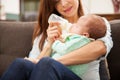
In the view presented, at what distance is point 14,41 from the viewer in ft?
6.41

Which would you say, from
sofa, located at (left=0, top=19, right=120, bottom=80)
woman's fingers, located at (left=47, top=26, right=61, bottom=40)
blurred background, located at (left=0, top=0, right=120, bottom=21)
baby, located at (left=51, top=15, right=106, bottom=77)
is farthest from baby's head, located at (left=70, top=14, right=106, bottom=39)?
blurred background, located at (left=0, top=0, right=120, bottom=21)

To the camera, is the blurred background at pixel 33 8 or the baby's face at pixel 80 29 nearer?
the baby's face at pixel 80 29

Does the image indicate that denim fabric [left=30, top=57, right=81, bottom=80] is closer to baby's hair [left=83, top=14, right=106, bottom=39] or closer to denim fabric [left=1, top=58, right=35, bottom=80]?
denim fabric [left=1, top=58, right=35, bottom=80]

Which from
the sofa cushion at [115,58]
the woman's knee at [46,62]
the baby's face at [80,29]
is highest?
the baby's face at [80,29]

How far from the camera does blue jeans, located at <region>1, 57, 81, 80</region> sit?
123 cm

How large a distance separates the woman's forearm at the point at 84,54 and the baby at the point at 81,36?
0.03 metres

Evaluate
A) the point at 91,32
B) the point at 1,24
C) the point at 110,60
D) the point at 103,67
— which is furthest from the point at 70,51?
the point at 1,24

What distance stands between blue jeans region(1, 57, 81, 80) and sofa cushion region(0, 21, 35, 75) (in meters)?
0.57

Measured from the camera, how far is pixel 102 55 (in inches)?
55.5

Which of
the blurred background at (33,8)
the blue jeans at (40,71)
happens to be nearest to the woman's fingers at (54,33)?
the blue jeans at (40,71)

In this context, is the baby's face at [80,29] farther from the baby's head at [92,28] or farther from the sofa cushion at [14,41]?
the sofa cushion at [14,41]

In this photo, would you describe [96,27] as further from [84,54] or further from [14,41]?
[14,41]

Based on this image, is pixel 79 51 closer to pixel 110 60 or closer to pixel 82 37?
pixel 82 37

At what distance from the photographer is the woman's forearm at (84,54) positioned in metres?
1.35
